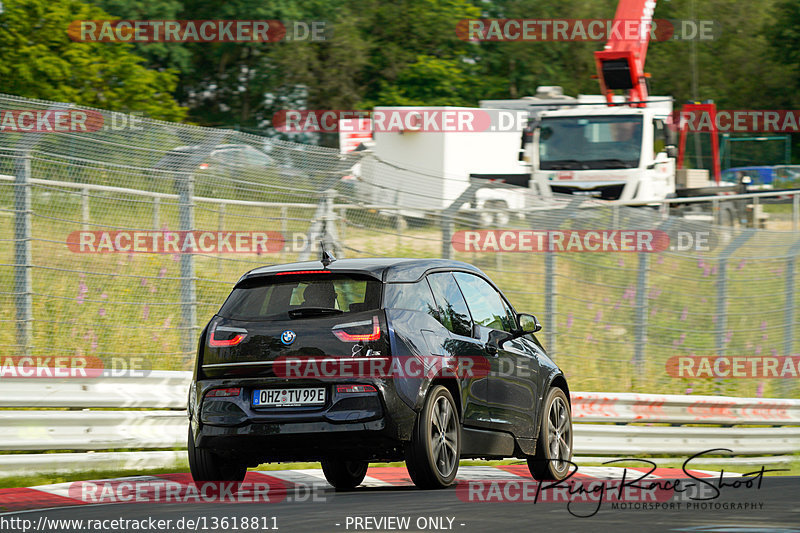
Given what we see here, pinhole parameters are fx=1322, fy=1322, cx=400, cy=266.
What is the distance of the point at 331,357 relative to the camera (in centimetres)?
809

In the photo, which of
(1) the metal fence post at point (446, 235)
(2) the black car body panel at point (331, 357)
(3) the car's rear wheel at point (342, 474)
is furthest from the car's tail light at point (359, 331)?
(1) the metal fence post at point (446, 235)

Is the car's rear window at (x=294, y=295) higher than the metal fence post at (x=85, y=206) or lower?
lower

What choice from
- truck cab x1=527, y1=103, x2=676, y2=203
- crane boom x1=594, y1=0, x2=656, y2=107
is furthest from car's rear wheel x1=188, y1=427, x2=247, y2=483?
crane boom x1=594, y1=0, x2=656, y2=107

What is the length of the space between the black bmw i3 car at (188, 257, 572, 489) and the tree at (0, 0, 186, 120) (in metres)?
34.0

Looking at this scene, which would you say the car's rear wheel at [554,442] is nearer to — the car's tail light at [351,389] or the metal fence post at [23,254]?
the car's tail light at [351,389]

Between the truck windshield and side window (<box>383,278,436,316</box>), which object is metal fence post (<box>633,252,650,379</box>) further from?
the truck windshield

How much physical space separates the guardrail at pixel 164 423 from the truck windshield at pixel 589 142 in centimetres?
1215

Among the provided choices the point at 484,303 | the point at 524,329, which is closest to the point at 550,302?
the point at 524,329

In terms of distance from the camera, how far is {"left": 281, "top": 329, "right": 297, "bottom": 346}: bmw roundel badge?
814 cm

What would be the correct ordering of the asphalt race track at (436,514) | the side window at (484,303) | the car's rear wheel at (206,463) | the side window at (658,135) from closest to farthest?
the asphalt race track at (436,514), the car's rear wheel at (206,463), the side window at (484,303), the side window at (658,135)

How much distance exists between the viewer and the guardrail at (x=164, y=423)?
376 inches

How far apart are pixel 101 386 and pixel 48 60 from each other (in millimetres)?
32405

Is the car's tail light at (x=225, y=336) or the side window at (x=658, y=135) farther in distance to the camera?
the side window at (x=658, y=135)

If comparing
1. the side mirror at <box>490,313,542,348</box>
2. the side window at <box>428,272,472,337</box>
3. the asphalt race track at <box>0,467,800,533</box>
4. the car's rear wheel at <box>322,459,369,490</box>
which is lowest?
the car's rear wheel at <box>322,459,369,490</box>
